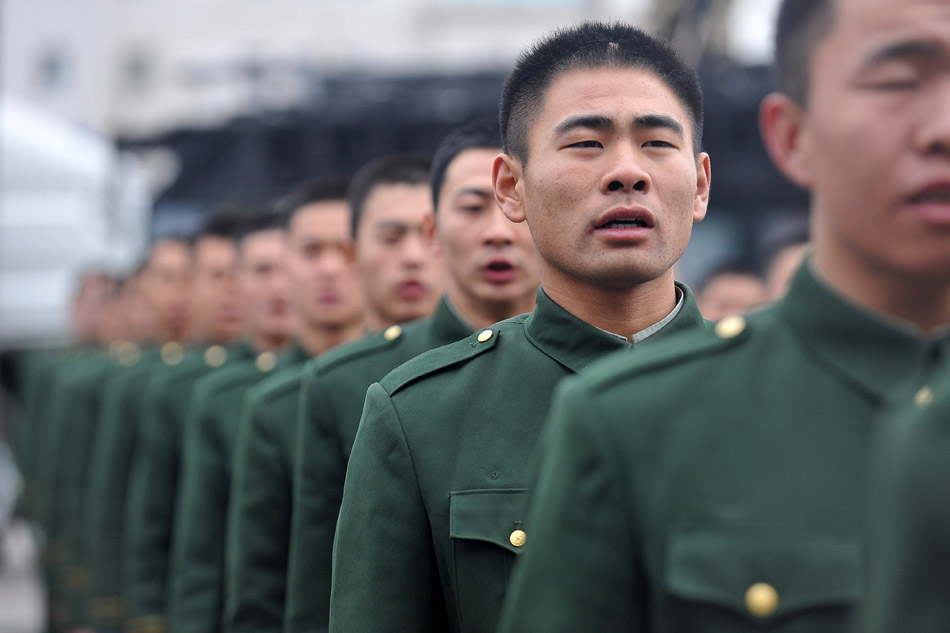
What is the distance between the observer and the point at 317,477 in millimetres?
3039

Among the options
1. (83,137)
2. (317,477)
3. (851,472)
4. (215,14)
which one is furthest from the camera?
(215,14)

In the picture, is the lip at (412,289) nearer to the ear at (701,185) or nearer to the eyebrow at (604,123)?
the ear at (701,185)

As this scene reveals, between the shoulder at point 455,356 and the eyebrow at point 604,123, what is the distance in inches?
15.1

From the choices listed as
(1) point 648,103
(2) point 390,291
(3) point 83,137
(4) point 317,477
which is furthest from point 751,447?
(3) point 83,137

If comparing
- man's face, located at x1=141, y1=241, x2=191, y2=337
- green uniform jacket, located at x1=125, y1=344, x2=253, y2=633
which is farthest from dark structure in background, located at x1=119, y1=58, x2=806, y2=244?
green uniform jacket, located at x1=125, y1=344, x2=253, y2=633

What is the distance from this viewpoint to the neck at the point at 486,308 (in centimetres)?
308

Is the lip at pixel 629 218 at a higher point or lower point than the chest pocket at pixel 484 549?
higher

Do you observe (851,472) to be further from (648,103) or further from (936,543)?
(648,103)

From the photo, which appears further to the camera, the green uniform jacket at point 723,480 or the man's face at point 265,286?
the man's face at point 265,286

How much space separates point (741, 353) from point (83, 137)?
1652 cm

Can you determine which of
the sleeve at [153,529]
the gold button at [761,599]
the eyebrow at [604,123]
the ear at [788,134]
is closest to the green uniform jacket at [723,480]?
the gold button at [761,599]

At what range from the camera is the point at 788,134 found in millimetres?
1567

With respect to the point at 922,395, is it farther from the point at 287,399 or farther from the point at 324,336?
the point at 324,336

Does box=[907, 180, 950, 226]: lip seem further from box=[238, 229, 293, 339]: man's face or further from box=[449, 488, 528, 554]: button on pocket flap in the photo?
box=[238, 229, 293, 339]: man's face
